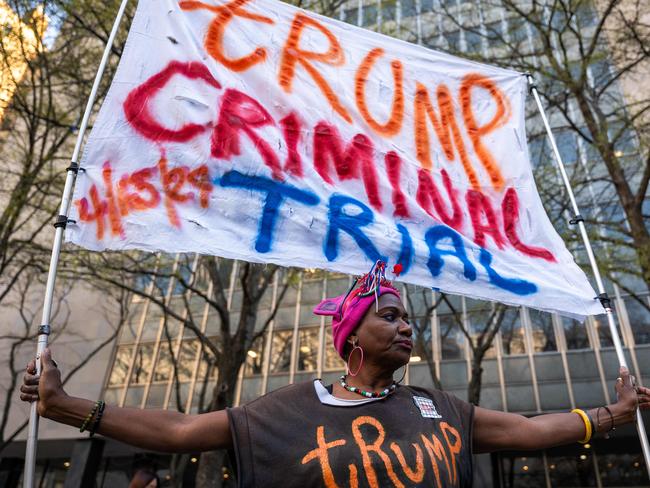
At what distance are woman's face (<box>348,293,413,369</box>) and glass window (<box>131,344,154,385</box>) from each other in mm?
17948

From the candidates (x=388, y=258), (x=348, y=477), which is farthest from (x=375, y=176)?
(x=348, y=477)

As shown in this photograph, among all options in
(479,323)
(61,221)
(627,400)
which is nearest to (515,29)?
(479,323)

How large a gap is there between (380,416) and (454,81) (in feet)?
9.76

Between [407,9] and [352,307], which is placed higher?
[407,9]

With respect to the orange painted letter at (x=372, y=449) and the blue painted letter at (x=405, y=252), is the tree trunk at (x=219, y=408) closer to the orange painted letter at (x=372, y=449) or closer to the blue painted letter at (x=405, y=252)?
the blue painted letter at (x=405, y=252)

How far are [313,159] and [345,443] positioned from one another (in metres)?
2.00

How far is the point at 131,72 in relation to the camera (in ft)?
10.5

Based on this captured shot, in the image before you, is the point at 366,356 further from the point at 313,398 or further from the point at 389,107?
the point at 389,107

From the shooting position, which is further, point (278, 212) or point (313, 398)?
point (278, 212)

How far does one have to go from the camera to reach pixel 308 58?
3834mm

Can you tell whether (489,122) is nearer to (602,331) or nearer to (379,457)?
(379,457)

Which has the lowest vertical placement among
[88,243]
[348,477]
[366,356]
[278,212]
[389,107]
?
[348,477]

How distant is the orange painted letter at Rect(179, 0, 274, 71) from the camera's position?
3.58 metres

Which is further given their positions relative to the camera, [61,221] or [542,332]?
[542,332]
